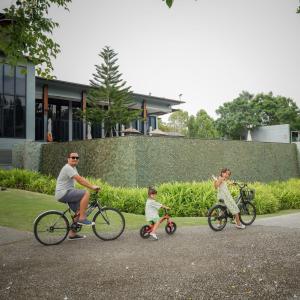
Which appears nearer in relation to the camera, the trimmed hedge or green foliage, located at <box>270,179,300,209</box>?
the trimmed hedge

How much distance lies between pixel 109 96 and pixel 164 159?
21.5 metres

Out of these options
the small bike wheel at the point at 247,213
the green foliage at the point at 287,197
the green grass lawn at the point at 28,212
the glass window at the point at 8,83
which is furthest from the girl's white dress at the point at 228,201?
the glass window at the point at 8,83

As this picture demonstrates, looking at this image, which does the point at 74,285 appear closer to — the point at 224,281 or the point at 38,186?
the point at 224,281

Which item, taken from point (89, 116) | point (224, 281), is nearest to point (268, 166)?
point (224, 281)

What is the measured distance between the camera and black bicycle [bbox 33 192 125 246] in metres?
6.75

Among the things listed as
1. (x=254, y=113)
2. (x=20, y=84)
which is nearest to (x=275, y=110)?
(x=254, y=113)

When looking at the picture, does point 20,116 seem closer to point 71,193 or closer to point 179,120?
point 71,193

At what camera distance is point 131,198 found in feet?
38.9

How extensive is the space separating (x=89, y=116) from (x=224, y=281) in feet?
101

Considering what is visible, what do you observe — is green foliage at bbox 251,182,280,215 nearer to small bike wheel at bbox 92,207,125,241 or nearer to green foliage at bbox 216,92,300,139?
small bike wheel at bbox 92,207,125,241

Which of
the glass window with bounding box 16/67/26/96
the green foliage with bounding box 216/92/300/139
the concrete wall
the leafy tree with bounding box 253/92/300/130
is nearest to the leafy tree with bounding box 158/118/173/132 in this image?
the green foliage with bounding box 216/92/300/139

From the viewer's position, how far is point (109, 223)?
712 cm

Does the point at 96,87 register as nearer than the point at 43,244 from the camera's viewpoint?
No

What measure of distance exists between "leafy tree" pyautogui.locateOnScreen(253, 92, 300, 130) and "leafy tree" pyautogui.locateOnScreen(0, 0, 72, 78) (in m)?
56.8
